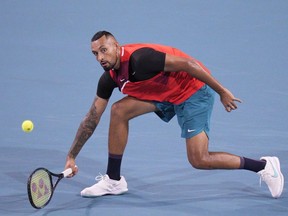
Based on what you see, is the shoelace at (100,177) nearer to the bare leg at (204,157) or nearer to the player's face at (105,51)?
the bare leg at (204,157)

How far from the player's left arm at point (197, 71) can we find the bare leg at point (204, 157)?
1.50 feet

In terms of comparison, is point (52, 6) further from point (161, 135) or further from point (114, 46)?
point (114, 46)

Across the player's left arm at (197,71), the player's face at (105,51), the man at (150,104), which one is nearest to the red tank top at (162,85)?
the man at (150,104)

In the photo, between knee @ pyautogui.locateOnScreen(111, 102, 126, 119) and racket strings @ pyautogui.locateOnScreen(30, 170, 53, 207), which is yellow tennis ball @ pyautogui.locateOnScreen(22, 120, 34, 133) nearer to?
knee @ pyautogui.locateOnScreen(111, 102, 126, 119)

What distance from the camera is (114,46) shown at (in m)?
5.71

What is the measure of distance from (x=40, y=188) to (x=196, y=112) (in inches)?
56.3

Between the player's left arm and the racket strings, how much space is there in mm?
1252

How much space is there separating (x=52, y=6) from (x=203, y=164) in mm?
6622

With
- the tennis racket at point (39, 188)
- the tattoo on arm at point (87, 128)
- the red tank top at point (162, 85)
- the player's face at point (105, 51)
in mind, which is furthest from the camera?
the tattoo on arm at point (87, 128)

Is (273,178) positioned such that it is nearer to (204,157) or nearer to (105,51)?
(204,157)

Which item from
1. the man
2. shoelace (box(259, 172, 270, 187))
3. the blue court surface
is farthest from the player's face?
shoelace (box(259, 172, 270, 187))

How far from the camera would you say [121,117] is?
6.01m

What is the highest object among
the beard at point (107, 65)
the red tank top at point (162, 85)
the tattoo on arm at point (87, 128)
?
the beard at point (107, 65)

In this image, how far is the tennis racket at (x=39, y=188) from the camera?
5.25 meters
